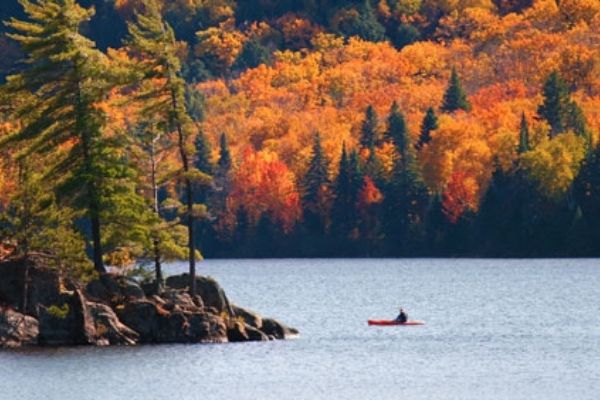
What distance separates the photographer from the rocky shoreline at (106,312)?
271 ft

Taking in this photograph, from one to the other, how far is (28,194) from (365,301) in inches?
1878

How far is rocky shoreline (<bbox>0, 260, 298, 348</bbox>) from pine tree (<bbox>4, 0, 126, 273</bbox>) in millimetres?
2666

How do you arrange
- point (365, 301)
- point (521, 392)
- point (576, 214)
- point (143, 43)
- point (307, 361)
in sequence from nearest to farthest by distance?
point (521, 392)
point (307, 361)
point (143, 43)
point (365, 301)
point (576, 214)

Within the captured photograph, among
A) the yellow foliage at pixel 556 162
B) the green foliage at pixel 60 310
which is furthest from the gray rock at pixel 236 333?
the yellow foliage at pixel 556 162

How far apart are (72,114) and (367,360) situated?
17.4m

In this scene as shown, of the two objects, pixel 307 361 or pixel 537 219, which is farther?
pixel 537 219

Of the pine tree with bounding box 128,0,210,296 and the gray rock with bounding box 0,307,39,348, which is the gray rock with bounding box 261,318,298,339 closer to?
the pine tree with bounding box 128,0,210,296

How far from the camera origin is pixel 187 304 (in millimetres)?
86062

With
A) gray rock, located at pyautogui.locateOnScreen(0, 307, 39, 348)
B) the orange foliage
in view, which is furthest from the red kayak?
the orange foliage

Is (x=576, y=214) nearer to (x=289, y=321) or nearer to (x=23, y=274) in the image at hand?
(x=289, y=321)

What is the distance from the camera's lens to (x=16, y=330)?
8238cm

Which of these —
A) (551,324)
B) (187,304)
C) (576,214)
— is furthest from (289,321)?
(576,214)

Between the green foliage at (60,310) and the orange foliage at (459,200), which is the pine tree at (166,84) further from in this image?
the orange foliage at (459,200)

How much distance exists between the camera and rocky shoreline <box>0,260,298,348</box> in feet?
271
